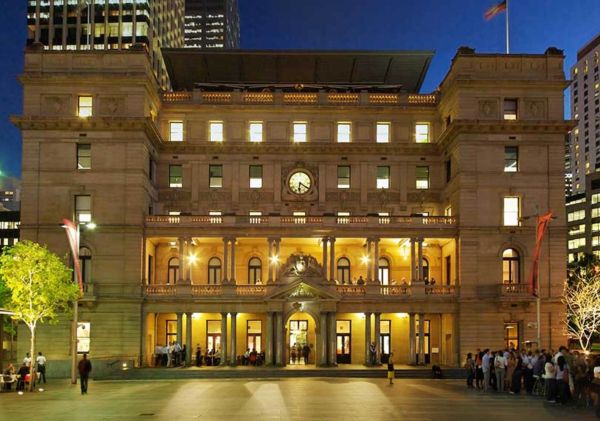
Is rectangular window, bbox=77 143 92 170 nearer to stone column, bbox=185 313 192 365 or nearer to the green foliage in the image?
the green foliage

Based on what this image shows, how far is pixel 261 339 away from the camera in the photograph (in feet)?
207

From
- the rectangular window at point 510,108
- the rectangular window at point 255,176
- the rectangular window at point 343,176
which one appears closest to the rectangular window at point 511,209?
the rectangular window at point 510,108

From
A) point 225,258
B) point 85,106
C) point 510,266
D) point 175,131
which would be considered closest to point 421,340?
point 510,266

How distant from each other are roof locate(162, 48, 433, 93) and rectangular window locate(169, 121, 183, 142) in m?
4.92

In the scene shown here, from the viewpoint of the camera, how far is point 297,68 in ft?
225

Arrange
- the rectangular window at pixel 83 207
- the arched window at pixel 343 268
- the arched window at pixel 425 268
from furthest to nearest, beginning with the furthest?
the arched window at pixel 343 268
the arched window at pixel 425 268
the rectangular window at pixel 83 207

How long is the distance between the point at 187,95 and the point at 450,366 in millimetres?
30031

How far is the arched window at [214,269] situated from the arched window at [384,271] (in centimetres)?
1309

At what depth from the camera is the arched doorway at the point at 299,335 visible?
6097 centimetres

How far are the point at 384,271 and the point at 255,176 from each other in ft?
43.1

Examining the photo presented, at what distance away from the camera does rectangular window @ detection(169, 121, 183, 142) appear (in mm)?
64250

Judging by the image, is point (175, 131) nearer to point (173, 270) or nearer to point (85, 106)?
point (85, 106)

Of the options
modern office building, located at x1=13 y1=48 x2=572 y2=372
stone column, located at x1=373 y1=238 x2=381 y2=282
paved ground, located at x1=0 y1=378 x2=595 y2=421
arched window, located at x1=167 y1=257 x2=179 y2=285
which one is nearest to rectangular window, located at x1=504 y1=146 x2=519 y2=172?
modern office building, located at x1=13 y1=48 x2=572 y2=372

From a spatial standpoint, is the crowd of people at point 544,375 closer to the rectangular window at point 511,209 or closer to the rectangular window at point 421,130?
the rectangular window at point 511,209
